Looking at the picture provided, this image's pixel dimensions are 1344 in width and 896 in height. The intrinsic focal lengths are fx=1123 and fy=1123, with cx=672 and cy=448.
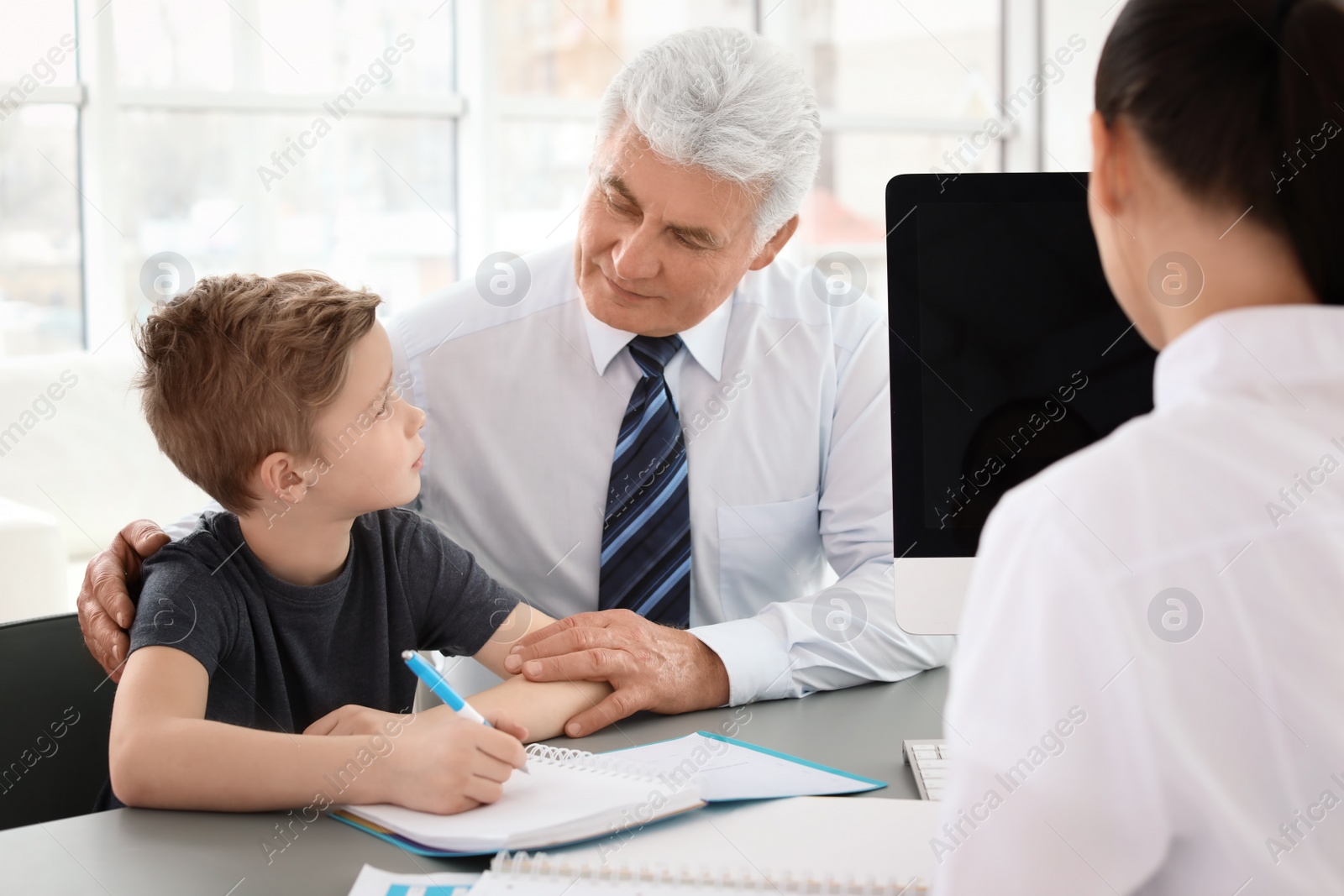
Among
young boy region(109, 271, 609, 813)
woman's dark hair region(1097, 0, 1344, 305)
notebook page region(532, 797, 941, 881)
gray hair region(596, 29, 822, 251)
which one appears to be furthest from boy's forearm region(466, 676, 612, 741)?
woman's dark hair region(1097, 0, 1344, 305)

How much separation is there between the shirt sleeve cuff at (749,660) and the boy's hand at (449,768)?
341 mm

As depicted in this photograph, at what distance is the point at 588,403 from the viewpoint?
164 centimetres

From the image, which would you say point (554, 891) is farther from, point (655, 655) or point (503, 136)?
point (503, 136)

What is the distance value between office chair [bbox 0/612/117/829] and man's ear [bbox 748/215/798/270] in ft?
3.36

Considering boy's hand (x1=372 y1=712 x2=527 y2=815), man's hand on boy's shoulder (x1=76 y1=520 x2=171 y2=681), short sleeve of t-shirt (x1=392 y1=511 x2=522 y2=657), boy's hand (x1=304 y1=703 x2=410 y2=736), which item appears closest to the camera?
boy's hand (x1=372 y1=712 x2=527 y2=815)

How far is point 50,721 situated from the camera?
1229 millimetres

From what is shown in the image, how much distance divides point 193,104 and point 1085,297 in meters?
3.66

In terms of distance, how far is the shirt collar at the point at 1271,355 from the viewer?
53 cm

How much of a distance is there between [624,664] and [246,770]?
40 cm

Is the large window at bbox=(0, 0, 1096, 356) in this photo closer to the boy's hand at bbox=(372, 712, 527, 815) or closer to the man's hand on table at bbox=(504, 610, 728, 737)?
the man's hand on table at bbox=(504, 610, 728, 737)

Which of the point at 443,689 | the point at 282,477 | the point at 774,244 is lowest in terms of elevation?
the point at 443,689

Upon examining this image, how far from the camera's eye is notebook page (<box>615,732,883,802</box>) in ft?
3.16

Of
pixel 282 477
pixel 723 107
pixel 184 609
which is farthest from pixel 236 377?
pixel 723 107

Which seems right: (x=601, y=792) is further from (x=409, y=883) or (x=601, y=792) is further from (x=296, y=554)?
(x=296, y=554)
